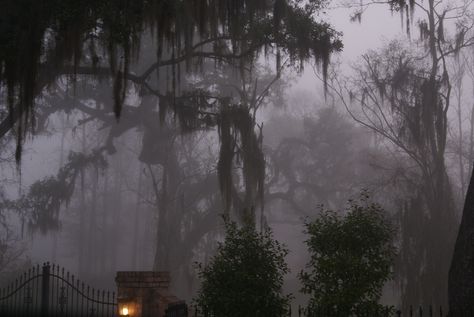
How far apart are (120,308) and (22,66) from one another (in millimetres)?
4595

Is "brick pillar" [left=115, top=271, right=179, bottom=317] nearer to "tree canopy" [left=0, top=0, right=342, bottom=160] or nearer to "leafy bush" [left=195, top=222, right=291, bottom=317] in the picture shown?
"leafy bush" [left=195, top=222, right=291, bottom=317]

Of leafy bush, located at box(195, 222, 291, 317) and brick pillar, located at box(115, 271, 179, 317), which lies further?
brick pillar, located at box(115, 271, 179, 317)

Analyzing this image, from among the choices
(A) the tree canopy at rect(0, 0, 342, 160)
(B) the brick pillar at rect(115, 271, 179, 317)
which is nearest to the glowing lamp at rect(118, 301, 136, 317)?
(B) the brick pillar at rect(115, 271, 179, 317)

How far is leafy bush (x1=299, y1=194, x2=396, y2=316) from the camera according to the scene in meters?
9.11

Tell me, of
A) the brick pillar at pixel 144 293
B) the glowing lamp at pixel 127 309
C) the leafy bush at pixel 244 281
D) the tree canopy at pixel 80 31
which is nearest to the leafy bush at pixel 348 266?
the leafy bush at pixel 244 281

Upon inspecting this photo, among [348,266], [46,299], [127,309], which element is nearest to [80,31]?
[46,299]

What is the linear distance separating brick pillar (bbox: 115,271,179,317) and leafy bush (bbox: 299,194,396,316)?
96.2 inches

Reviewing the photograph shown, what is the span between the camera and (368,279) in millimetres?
9273

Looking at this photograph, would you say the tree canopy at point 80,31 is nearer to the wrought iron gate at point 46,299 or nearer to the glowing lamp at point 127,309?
the wrought iron gate at point 46,299

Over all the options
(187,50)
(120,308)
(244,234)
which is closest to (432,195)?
(187,50)

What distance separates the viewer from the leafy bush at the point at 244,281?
30.1ft

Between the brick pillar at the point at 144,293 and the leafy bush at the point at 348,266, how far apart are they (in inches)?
96.2

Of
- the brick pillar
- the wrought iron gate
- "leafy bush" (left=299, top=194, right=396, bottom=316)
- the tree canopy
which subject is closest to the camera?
"leafy bush" (left=299, top=194, right=396, bottom=316)

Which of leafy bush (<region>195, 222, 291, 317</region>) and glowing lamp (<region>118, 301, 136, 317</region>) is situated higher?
leafy bush (<region>195, 222, 291, 317</region>)
